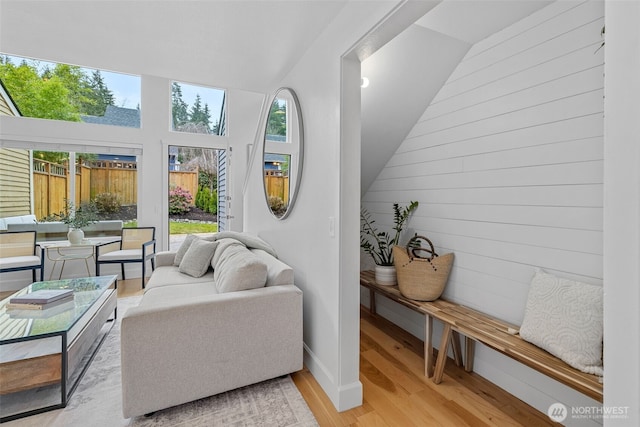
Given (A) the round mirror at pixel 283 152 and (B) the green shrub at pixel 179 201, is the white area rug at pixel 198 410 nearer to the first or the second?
(A) the round mirror at pixel 283 152

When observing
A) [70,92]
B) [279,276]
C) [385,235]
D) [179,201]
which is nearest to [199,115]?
[179,201]

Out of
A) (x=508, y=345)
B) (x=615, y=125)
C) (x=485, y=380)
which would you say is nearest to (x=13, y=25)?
(x=615, y=125)

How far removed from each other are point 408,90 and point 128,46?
2041 millimetres

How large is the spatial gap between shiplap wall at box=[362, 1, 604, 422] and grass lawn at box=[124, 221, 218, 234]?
3.71 m

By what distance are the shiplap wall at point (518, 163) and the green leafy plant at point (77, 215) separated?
4.34 m

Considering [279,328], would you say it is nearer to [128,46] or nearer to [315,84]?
[315,84]

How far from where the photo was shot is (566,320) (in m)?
1.38

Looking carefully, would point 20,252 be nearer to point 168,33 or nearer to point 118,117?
point 118,117

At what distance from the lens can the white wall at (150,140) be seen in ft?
12.1

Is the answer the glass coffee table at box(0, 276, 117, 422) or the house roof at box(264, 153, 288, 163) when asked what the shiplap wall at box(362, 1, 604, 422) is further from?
the glass coffee table at box(0, 276, 117, 422)

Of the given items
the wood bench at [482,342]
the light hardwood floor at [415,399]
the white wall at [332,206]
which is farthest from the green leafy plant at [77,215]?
the wood bench at [482,342]

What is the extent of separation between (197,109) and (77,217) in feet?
7.59

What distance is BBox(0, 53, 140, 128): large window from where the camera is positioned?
3668mm

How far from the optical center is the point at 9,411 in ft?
5.11
